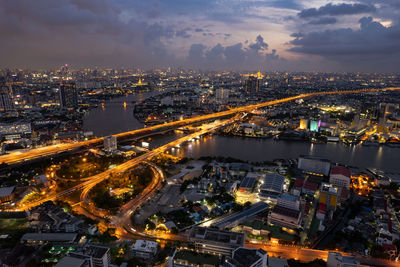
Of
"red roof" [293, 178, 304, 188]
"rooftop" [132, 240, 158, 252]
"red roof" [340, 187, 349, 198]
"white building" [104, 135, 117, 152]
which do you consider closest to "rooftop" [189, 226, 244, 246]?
"rooftop" [132, 240, 158, 252]

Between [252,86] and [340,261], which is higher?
[252,86]

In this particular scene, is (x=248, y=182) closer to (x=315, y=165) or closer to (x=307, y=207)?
(x=307, y=207)

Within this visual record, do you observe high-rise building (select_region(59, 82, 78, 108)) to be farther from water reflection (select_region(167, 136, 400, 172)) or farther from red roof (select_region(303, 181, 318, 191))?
red roof (select_region(303, 181, 318, 191))

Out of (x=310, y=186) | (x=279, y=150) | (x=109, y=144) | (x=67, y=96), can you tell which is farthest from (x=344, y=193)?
(x=67, y=96)

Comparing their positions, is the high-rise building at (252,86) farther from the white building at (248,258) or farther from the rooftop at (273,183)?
the white building at (248,258)

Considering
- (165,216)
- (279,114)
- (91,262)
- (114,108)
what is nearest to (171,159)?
(165,216)

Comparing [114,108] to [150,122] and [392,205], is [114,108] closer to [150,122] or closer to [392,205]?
[150,122]
